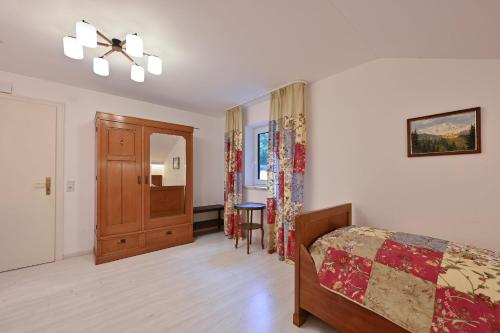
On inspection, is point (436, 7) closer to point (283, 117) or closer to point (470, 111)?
point (470, 111)

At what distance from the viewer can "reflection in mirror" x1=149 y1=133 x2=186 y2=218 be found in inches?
122

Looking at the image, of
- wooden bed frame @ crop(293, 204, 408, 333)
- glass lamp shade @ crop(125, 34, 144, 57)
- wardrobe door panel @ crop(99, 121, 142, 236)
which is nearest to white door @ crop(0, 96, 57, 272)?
→ wardrobe door panel @ crop(99, 121, 142, 236)

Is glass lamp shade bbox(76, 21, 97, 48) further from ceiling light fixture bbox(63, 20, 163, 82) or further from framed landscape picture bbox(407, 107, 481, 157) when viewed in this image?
framed landscape picture bbox(407, 107, 481, 157)

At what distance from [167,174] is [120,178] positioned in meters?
0.63

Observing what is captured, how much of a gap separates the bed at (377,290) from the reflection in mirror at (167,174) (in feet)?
7.43

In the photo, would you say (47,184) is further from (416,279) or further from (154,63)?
(416,279)

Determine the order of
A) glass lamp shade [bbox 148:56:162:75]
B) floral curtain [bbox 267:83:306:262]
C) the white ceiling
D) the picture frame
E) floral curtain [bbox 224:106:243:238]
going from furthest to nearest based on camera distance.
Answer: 1. floral curtain [bbox 224:106:243:238]
2. the picture frame
3. floral curtain [bbox 267:83:306:262]
4. glass lamp shade [bbox 148:56:162:75]
5. the white ceiling

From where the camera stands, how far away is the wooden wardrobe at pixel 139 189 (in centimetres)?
268

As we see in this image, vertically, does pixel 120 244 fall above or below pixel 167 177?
below

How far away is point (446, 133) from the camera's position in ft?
5.77

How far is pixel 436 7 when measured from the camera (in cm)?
127

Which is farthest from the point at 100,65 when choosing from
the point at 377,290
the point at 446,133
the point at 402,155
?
the point at 446,133

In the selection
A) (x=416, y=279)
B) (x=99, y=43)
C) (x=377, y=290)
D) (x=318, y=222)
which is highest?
(x=99, y=43)

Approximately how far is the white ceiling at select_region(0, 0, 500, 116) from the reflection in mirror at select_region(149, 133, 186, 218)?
3.32 ft
